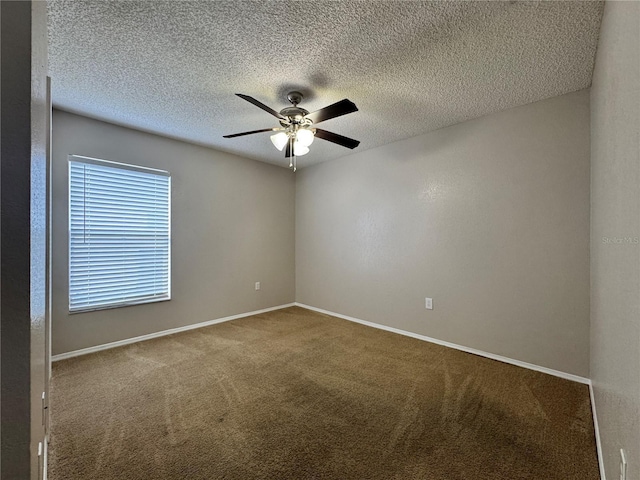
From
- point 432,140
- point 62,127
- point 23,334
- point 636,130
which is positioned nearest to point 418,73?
point 432,140

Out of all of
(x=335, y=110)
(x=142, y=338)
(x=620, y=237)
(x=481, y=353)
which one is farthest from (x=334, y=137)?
(x=142, y=338)

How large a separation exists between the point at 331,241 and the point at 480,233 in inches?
82.2

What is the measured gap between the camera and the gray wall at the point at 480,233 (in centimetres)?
233

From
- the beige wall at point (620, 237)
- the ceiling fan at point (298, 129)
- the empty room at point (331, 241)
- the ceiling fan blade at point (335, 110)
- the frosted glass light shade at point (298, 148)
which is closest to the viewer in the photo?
the beige wall at point (620, 237)

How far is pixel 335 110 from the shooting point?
2.01m

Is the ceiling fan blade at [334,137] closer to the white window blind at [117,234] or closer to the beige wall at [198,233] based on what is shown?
the beige wall at [198,233]

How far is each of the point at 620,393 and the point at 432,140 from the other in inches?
108

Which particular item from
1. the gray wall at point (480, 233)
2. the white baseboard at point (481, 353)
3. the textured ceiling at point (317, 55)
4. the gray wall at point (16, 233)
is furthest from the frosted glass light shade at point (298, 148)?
the white baseboard at point (481, 353)

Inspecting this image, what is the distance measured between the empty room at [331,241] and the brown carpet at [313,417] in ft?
0.06

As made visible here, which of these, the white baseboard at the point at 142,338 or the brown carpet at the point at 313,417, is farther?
the white baseboard at the point at 142,338

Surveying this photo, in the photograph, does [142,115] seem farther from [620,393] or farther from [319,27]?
[620,393]

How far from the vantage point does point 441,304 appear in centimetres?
310

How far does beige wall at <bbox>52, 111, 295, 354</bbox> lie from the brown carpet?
1.36 feet

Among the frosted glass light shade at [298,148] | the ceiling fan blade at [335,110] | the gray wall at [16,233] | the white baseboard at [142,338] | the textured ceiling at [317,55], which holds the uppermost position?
the textured ceiling at [317,55]
